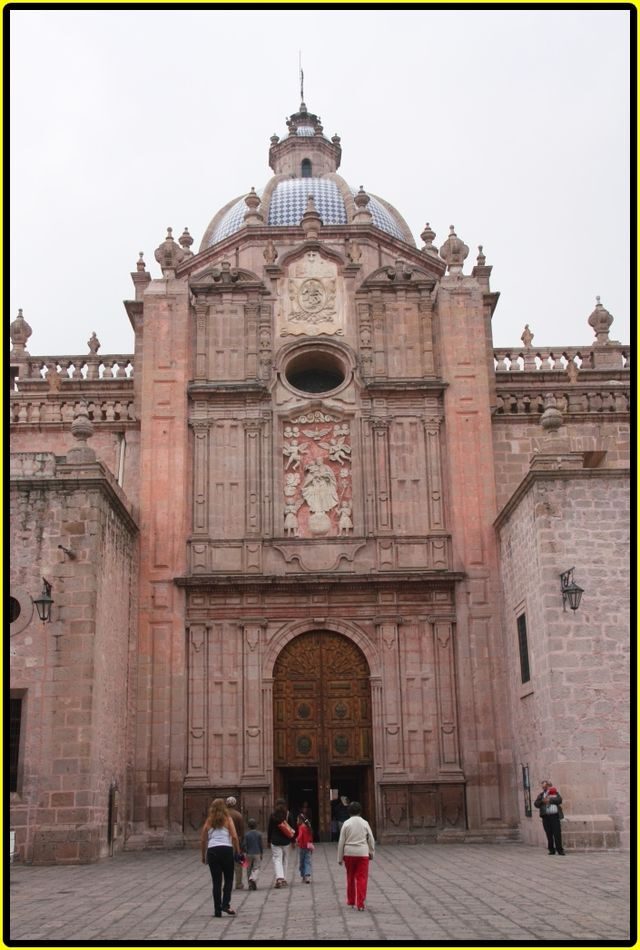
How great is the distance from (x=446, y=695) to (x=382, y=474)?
17.2 feet

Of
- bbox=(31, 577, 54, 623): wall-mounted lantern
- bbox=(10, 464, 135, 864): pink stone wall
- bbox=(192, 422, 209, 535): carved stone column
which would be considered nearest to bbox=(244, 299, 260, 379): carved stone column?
bbox=(192, 422, 209, 535): carved stone column

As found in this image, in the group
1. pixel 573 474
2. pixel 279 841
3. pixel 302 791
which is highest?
pixel 573 474

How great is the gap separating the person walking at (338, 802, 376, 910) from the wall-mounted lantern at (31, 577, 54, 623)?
8882mm

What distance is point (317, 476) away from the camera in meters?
24.4

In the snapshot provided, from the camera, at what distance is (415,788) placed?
71.8 ft

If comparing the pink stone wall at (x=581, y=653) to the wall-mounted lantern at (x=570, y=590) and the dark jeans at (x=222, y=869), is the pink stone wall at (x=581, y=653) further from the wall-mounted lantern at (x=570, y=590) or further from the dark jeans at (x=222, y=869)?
the dark jeans at (x=222, y=869)

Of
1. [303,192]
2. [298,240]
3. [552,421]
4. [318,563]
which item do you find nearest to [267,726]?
[318,563]

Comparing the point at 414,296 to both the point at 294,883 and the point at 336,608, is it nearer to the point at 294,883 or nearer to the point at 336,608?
the point at 336,608

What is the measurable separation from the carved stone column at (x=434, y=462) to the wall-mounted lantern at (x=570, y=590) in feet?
16.4

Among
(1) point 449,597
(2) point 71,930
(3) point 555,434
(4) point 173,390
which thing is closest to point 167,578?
(4) point 173,390

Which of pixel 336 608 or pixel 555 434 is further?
pixel 336 608

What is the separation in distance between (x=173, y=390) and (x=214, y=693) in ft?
23.6

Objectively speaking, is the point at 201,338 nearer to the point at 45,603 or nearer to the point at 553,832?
the point at 45,603

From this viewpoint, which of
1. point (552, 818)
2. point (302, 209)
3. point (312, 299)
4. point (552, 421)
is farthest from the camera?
point (302, 209)
